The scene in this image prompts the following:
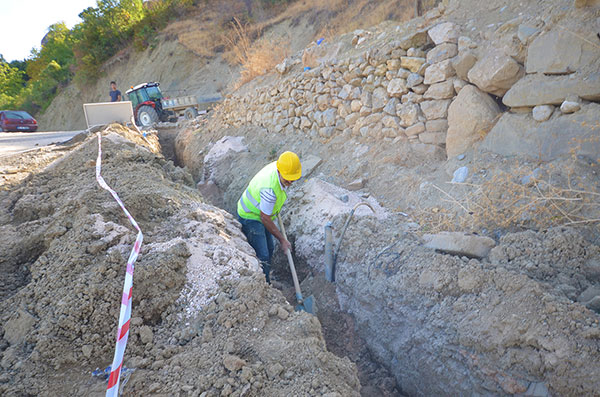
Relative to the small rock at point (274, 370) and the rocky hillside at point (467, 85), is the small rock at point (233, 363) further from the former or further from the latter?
the rocky hillside at point (467, 85)

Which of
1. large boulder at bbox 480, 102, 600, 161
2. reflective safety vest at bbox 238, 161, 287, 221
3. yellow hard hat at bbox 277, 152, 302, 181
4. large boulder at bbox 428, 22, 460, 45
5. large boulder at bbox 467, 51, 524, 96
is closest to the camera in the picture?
large boulder at bbox 480, 102, 600, 161

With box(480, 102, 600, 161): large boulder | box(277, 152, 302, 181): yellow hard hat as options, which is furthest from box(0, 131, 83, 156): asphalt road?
box(480, 102, 600, 161): large boulder

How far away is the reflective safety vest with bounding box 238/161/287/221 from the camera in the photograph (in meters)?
3.63

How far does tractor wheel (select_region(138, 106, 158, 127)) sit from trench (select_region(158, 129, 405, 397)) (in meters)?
10.6

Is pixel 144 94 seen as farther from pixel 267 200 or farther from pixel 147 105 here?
pixel 267 200

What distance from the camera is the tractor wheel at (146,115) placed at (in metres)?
13.2

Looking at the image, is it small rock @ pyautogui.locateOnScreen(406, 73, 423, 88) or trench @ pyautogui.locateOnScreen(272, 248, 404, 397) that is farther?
small rock @ pyautogui.locateOnScreen(406, 73, 423, 88)

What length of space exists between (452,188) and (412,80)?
5.82 ft

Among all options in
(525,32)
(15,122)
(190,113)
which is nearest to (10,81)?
(15,122)

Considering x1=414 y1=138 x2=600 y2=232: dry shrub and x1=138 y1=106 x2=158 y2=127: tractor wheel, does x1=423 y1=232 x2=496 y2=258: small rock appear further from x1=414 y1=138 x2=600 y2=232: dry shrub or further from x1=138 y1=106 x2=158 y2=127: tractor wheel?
x1=138 y1=106 x2=158 y2=127: tractor wheel

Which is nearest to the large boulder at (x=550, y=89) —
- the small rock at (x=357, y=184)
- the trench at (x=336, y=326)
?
the small rock at (x=357, y=184)

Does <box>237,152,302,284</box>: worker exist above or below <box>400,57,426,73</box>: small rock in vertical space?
below

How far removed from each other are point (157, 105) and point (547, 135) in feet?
44.2

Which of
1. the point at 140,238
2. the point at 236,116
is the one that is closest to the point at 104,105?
the point at 236,116
